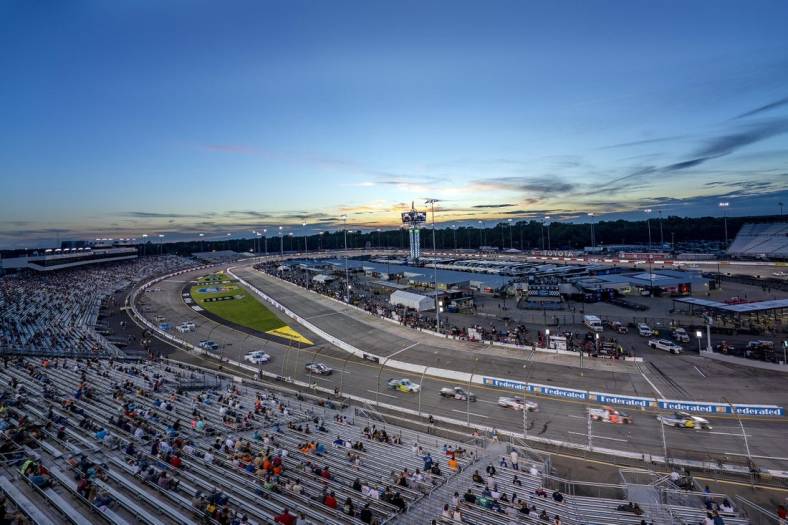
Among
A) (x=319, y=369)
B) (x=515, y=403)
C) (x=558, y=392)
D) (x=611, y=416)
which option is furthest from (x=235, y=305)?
(x=611, y=416)

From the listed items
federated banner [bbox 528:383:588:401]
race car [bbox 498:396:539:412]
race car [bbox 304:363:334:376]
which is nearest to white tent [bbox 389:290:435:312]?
race car [bbox 304:363:334:376]

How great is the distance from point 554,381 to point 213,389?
22.7 metres

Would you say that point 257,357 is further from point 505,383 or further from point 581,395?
point 581,395

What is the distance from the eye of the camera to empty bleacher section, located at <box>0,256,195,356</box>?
123ft

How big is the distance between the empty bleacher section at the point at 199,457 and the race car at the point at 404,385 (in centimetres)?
643

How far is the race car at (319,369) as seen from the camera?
33.8 metres

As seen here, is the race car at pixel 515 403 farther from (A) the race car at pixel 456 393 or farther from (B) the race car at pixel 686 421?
(B) the race car at pixel 686 421

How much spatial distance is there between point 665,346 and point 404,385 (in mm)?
22784

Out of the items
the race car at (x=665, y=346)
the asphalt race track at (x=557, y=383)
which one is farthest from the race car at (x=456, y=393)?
the race car at (x=665, y=346)

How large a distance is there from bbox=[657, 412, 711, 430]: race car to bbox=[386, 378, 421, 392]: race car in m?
14.3

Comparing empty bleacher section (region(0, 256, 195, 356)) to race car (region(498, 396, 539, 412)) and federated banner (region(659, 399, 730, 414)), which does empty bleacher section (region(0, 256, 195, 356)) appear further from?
federated banner (region(659, 399, 730, 414))

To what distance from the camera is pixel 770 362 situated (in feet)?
97.6

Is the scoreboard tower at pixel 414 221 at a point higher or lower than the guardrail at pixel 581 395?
higher

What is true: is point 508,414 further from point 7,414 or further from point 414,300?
point 414,300
